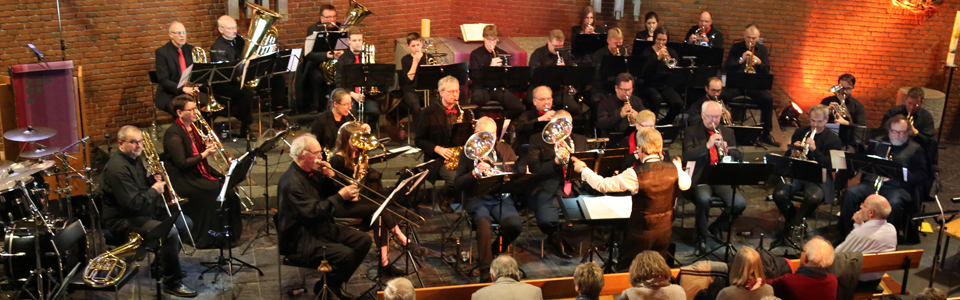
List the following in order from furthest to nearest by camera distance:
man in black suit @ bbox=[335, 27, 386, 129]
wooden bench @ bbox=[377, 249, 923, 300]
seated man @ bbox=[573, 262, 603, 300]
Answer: man in black suit @ bbox=[335, 27, 386, 129], wooden bench @ bbox=[377, 249, 923, 300], seated man @ bbox=[573, 262, 603, 300]

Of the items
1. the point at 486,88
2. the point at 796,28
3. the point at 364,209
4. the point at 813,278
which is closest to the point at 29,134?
the point at 364,209

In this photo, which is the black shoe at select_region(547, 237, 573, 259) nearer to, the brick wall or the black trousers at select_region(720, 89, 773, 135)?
the black trousers at select_region(720, 89, 773, 135)

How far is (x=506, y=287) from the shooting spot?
5238mm

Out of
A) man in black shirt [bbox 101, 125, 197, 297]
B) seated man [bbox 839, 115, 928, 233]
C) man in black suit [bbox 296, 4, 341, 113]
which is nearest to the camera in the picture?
man in black shirt [bbox 101, 125, 197, 297]

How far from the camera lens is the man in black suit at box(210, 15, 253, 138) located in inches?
380

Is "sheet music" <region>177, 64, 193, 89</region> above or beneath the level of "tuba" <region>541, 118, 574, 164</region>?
above

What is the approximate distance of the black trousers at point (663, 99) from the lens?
Result: 35.3ft

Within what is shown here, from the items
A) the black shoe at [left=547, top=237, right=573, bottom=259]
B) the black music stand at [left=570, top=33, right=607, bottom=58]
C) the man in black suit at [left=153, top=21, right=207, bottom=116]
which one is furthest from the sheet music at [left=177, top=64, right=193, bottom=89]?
the black music stand at [left=570, top=33, right=607, bottom=58]

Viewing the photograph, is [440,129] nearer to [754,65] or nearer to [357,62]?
[357,62]

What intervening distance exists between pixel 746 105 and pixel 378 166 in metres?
4.93

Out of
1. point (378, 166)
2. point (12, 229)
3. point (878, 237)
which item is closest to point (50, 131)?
point (12, 229)

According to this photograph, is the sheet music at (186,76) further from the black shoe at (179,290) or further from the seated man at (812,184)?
the seated man at (812,184)

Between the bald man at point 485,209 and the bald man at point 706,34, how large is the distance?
534cm

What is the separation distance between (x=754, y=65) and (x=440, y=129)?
5.28m
